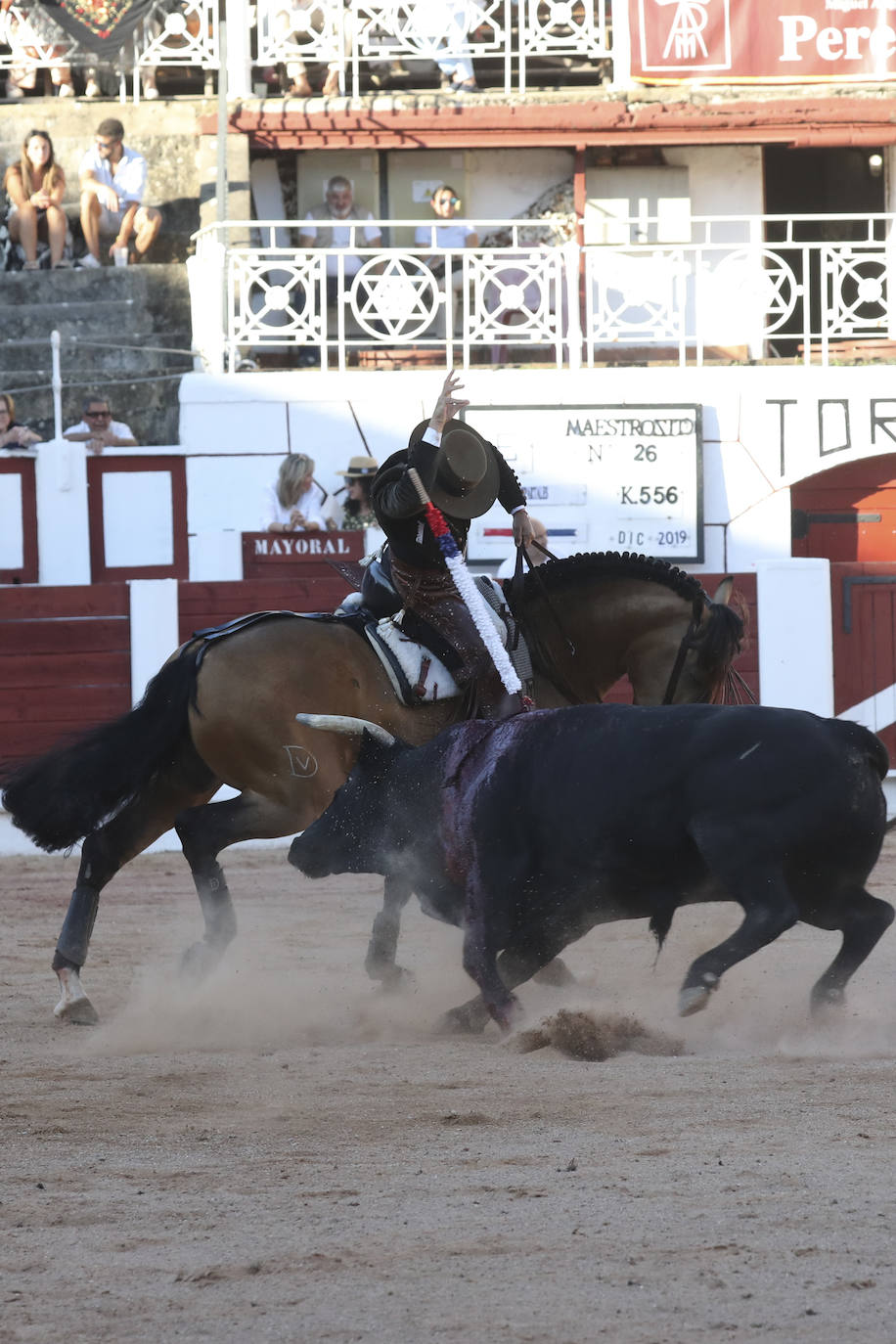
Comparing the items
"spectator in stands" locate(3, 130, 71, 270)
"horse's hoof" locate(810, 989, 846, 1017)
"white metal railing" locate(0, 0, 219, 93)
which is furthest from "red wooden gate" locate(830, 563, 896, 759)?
"white metal railing" locate(0, 0, 219, 93)

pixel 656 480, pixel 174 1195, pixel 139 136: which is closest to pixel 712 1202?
pixel 174 1195

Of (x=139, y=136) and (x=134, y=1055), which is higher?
(x=139, y=136)

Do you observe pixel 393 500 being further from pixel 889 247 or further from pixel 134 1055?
pixel 889 247

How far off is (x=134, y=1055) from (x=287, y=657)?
131 cm

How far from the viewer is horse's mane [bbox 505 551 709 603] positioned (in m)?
5.37

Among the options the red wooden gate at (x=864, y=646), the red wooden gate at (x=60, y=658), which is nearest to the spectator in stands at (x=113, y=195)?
the red wooden gate at (x=60, y=658)

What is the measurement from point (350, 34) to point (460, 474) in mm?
10382

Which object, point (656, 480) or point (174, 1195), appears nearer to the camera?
point (174, 1195)

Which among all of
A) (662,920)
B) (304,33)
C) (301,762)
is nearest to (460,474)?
(301,762)

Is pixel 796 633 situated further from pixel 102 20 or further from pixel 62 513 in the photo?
pixel 102 20

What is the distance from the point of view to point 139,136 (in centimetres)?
1450

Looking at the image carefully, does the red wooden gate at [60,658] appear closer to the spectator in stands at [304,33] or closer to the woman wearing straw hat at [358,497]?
the woman wearing straw hat at [358,497]

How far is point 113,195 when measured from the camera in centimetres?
1362

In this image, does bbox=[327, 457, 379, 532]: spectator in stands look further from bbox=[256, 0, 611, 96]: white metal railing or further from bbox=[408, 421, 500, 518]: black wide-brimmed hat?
bbox=[408, 421, 500, 518]: black wide-brimmed hat
